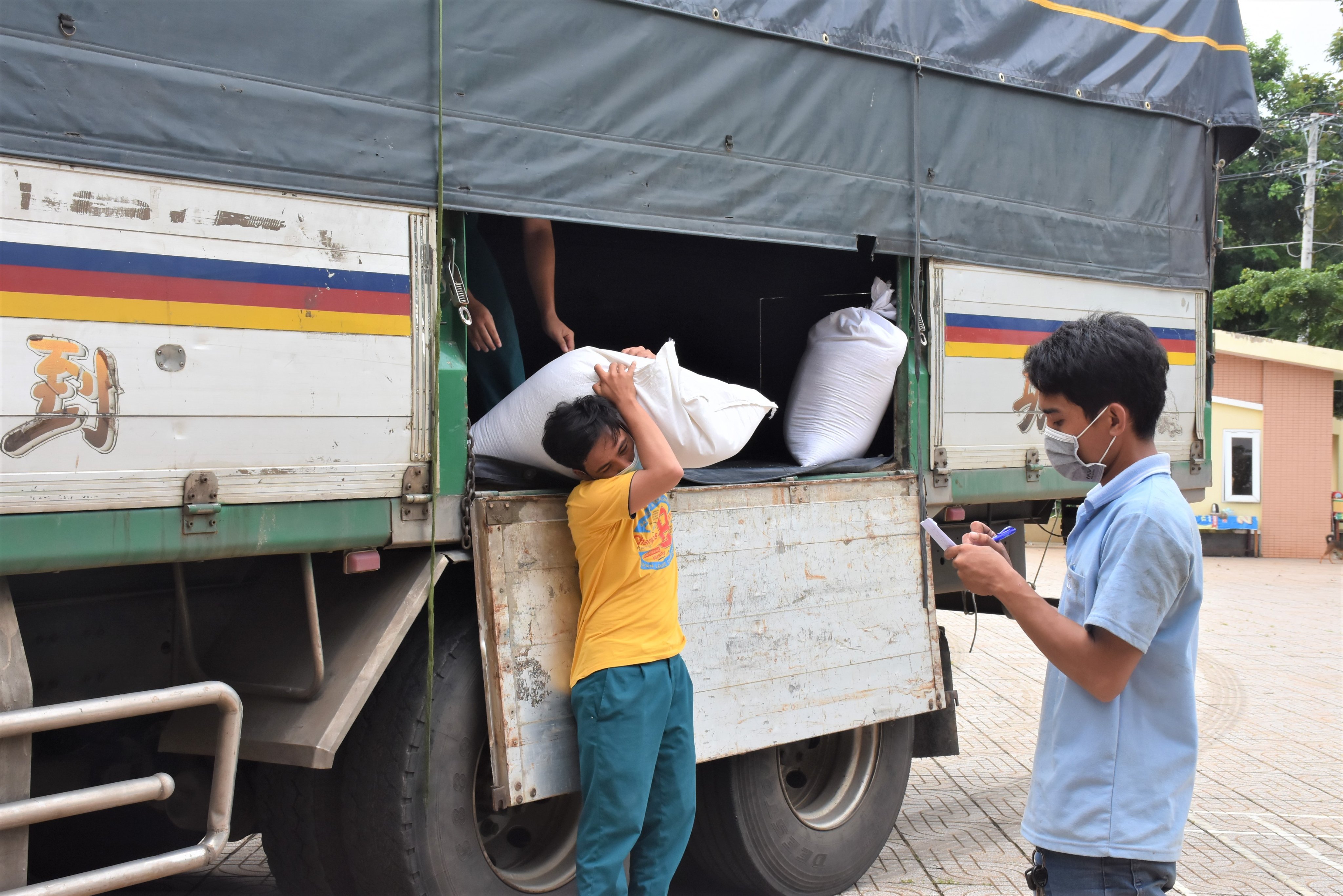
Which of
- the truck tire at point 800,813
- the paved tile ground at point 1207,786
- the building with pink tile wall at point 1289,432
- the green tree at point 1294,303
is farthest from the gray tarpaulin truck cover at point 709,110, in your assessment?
the green tree at point 1294,303

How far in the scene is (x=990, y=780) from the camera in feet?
19.1

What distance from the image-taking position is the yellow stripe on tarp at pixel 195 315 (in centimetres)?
229

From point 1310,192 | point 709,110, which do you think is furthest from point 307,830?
point 1310,192

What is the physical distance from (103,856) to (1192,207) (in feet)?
15.8

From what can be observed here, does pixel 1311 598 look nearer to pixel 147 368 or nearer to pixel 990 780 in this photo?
pixel 990 780

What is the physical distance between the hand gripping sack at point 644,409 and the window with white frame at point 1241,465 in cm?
1844

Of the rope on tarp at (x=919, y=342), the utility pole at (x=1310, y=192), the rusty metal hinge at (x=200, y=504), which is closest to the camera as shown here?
the rusty metal hinge at (x=200, y=504)

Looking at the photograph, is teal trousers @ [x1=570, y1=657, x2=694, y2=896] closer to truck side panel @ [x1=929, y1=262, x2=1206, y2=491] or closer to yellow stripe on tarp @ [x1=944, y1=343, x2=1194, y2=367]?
truck side panel @ [x1=929, y1=262, x2=1206, y2=491]

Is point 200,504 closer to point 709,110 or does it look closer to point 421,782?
point 421,782

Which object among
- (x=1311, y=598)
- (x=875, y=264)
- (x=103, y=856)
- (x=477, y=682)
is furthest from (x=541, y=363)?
(x=1311, y=598)

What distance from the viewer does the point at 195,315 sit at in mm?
2520

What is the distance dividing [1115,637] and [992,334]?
267 centimetres

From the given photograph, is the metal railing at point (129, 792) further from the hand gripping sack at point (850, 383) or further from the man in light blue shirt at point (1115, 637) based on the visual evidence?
the hand gripping sack at point (850, 383)

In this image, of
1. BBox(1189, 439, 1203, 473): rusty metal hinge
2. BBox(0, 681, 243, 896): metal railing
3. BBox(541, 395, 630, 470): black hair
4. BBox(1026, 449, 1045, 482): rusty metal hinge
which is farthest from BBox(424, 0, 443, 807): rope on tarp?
BBox(1189, 439, 1203, 473): rusty metal hinge
